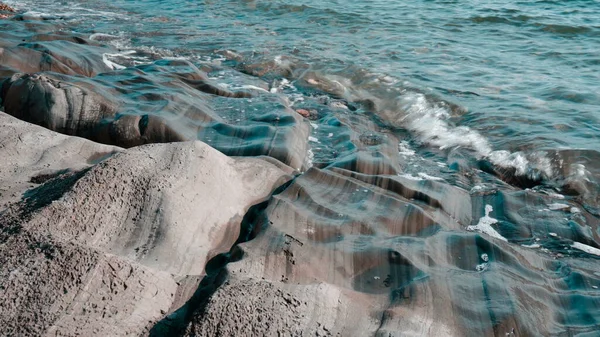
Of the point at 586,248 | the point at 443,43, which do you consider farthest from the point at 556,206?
the point at 443,43

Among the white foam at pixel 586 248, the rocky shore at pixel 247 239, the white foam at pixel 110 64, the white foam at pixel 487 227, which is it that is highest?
the rocky shore at pixel 247 239

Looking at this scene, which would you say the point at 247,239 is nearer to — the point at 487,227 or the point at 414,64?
the point at 487,227

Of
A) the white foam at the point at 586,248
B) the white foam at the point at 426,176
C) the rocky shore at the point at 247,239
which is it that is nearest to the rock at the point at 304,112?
the rocky shore at the point at 247,239

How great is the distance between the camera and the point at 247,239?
9.64ft

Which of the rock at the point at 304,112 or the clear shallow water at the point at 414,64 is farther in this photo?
the rock at the point at 304,112

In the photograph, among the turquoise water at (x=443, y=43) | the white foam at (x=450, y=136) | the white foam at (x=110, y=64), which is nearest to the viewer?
the white foam at (x=450, y=136)

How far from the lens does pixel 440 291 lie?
258cm

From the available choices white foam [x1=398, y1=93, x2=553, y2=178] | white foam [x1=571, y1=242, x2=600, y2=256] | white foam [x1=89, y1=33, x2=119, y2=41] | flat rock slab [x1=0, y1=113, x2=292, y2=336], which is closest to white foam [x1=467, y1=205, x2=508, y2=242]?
white foam [x1=571, y1=242, x2=600, y2=256]

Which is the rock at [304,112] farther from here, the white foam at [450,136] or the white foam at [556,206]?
the white foam at [556,206]

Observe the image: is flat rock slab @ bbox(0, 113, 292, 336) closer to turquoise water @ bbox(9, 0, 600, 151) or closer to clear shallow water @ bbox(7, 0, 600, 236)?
clear shallow water @ bbox(7, 0, 600, 236)

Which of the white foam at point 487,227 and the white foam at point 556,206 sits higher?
the white foam at point 487,227

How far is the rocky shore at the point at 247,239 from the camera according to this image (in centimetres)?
211

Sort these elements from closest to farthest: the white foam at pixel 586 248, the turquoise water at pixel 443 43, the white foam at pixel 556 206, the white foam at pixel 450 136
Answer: the white foam at pixel 586 248 → the white foam at pixel 556 206 → the white foam at pixel 450 136 → the turquoise water at pixel 443 43

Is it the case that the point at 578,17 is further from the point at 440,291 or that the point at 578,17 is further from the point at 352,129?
the point at 440,291
